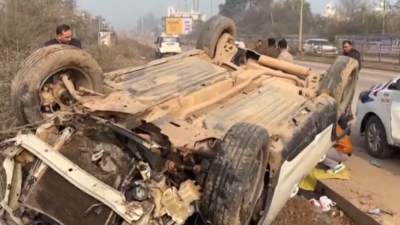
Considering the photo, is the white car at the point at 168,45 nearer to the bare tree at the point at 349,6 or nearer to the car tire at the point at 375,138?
the car tire at the point at 375,138

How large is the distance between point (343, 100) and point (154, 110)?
2733 mm

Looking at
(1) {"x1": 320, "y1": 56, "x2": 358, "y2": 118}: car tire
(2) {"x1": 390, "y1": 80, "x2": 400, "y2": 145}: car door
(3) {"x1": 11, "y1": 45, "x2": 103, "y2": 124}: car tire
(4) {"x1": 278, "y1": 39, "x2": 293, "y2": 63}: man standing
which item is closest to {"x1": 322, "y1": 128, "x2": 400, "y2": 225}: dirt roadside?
(2) {"x1": 390, "y1": 80, "x2": 400, "y2": 145}: car door

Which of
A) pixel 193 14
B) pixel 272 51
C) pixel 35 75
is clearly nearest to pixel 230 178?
pixel 35 75

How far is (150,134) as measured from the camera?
3570 millimetres

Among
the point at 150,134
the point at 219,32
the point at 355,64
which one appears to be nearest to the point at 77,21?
the point at 219,32

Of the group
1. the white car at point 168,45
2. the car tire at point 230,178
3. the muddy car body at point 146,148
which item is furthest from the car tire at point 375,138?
the white car at point 168,45

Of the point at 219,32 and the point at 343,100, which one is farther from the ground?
the point at 219,32

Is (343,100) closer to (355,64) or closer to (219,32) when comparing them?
(355,64)

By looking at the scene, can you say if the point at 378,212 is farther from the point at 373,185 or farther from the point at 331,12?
the point at 331,12

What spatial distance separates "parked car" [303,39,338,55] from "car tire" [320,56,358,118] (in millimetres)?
29555

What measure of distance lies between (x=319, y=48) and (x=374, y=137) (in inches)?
1154

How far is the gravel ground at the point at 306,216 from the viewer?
5.00m

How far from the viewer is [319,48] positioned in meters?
35.8

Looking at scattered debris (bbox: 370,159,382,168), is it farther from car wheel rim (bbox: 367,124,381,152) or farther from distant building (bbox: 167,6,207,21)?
distant building (bbox: 167,6,207,21)
